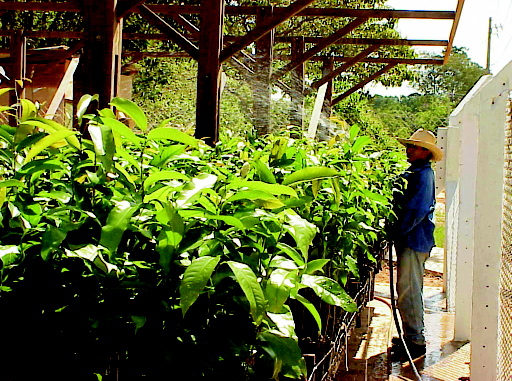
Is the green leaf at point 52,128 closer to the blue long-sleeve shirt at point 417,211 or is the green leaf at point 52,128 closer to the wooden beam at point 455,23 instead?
the blue long-sleeve shirt at point 417,211

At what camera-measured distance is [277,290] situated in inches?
69.8

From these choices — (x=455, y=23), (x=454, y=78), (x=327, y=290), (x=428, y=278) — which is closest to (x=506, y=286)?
(x=327, y=290)

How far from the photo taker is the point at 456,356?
6.22 metres

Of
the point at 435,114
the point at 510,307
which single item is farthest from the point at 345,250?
the point at 435,114

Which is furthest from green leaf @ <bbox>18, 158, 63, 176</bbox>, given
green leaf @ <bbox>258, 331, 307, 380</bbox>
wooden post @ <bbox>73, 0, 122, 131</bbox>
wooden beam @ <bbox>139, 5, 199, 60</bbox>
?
wooden beam @ <bbox>139, 5, 199, 60</bbox>

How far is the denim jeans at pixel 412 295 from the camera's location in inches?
241

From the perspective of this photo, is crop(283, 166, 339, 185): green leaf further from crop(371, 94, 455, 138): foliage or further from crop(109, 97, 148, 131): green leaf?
crop(371, 94, 455, 138): foliage

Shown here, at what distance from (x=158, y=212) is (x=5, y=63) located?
44.1 feet

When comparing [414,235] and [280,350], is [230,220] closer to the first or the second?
[280,350]

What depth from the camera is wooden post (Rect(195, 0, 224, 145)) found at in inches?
247

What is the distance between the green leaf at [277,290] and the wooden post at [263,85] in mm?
8599

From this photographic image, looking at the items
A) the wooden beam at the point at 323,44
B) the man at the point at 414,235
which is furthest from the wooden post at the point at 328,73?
the man at the point at 414,235

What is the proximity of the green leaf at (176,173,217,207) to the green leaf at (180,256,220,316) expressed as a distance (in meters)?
0.16

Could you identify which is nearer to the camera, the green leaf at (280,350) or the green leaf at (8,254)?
the green leaf at (8,254)
